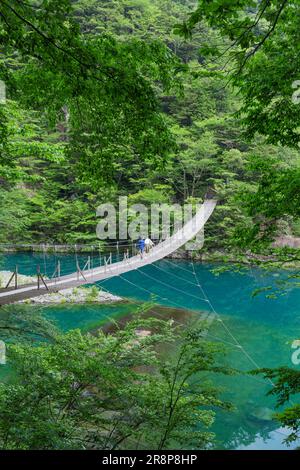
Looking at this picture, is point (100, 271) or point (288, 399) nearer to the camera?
point (288, 399)

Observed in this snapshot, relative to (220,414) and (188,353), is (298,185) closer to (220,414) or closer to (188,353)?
(188,353)

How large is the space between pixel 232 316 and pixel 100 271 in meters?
3.16

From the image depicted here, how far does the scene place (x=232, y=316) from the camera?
754cm

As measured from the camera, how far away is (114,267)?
6.57 meters

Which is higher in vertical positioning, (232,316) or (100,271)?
(100,271)

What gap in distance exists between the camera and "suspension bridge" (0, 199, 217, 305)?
12.8 feet

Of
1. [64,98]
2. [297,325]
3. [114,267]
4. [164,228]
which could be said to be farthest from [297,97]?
[164,228]

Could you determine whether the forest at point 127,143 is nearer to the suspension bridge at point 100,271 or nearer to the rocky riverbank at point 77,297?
the suspension bridge at point 100,271

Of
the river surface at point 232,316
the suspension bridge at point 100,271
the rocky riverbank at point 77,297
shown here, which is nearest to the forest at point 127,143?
the river surface at point 232,316

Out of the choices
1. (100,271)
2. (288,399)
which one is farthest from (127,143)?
(100,271)

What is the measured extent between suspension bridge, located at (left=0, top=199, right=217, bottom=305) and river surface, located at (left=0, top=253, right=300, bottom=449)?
1.56 feet

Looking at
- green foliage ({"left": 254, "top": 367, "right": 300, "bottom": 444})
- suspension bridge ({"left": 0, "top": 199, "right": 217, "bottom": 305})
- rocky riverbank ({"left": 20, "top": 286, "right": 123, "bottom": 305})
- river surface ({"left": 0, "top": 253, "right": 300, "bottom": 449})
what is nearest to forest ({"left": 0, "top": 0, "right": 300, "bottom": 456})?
green foliage ({"left": 254, "top": 367, "right": 300, "bottom": 444})

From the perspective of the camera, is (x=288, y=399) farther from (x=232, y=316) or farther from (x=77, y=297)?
(x=77, y=297)
